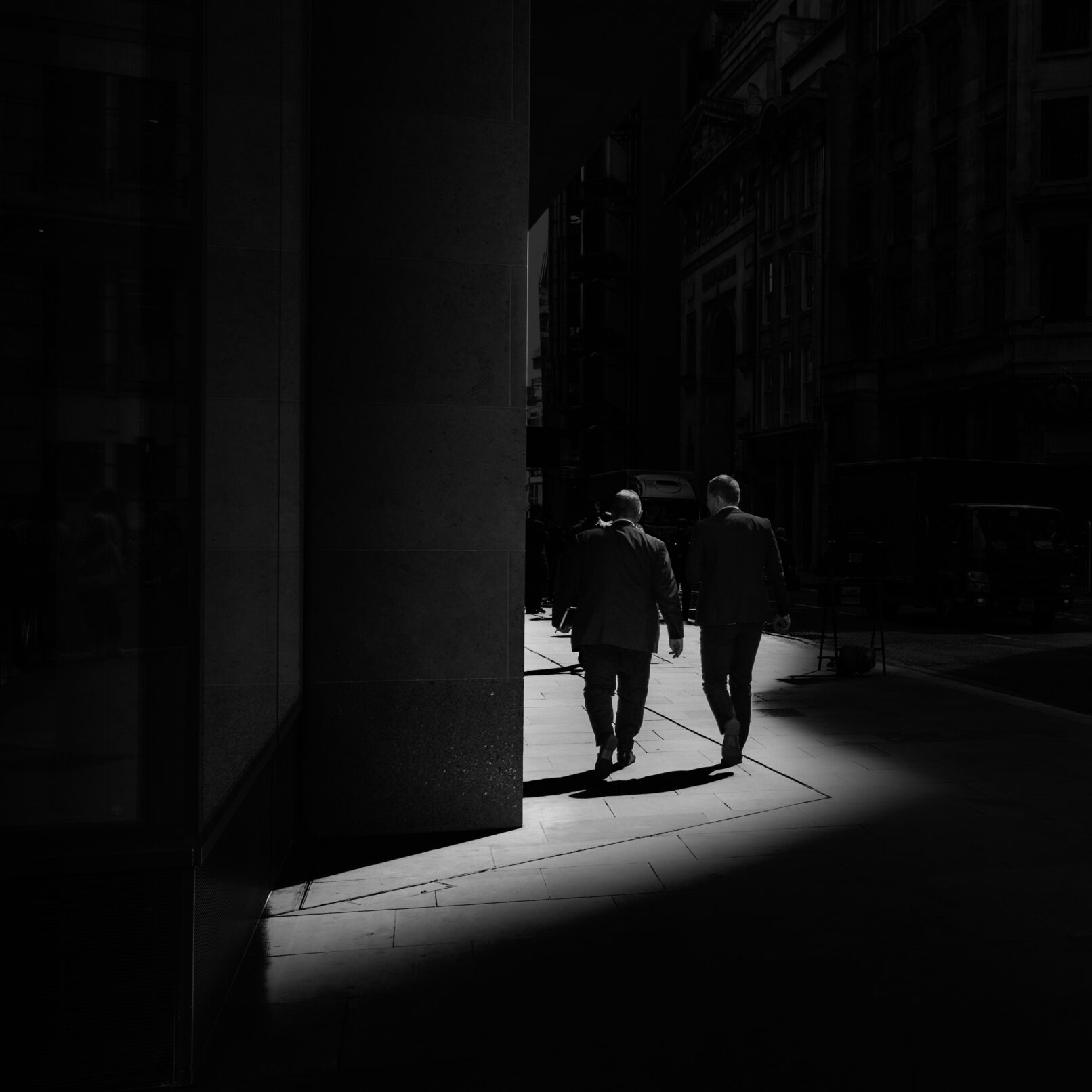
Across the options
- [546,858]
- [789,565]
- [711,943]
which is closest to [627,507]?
[546,858]

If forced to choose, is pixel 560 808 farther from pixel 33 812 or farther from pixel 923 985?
pixel 33 812

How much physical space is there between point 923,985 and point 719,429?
55.1 metres

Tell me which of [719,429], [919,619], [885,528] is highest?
[719,429]

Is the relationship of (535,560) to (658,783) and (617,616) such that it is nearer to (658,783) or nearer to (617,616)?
(617,616)

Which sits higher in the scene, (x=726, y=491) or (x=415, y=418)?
(x=415, y=418)

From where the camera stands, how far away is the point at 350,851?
5.75 meters

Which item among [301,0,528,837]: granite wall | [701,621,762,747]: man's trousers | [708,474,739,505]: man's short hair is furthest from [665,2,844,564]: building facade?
[301,0,528,837]: granite wall

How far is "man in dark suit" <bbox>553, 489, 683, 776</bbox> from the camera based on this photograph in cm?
745

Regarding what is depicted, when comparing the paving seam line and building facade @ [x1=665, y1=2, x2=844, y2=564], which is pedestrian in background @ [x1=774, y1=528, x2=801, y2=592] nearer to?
the paving seam line

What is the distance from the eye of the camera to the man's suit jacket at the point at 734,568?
7.73 m

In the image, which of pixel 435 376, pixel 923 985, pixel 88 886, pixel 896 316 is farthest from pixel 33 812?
pixel 896 316

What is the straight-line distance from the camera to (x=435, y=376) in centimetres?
603

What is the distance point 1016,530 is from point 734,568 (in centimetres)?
1396

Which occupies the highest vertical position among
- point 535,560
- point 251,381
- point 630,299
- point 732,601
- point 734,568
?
point 630,299
